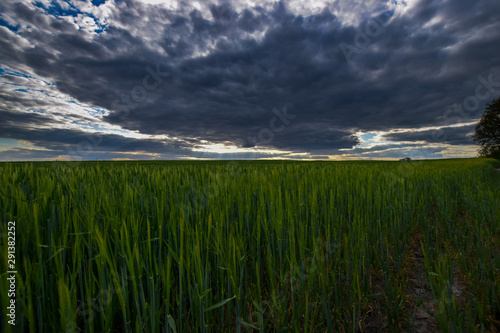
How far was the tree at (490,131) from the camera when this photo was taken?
3553 centimetres

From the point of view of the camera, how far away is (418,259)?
267 centimetres

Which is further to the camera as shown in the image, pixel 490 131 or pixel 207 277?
pixel 490 131

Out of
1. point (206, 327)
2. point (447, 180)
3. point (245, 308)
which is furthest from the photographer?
point (447, 180)

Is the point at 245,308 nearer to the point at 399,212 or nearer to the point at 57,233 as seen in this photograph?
the point at 57,233

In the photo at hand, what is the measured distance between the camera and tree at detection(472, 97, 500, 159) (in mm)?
35531

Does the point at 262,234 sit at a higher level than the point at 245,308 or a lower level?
higher

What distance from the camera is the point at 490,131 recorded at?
35.9 m

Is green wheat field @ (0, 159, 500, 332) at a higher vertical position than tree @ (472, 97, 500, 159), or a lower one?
lower

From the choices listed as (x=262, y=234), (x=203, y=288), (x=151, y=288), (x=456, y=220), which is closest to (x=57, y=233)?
(x=151, y=288)

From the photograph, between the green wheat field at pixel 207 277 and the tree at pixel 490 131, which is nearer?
the green wheat field at pixel 207 277

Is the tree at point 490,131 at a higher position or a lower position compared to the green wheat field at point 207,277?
higher

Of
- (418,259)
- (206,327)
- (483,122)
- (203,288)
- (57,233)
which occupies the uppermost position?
(483,122)

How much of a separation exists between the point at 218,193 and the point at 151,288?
141cm

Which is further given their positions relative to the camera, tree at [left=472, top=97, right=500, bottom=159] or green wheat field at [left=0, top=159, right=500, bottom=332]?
tree at [left=472, top=97, right=500, bottom=159]
